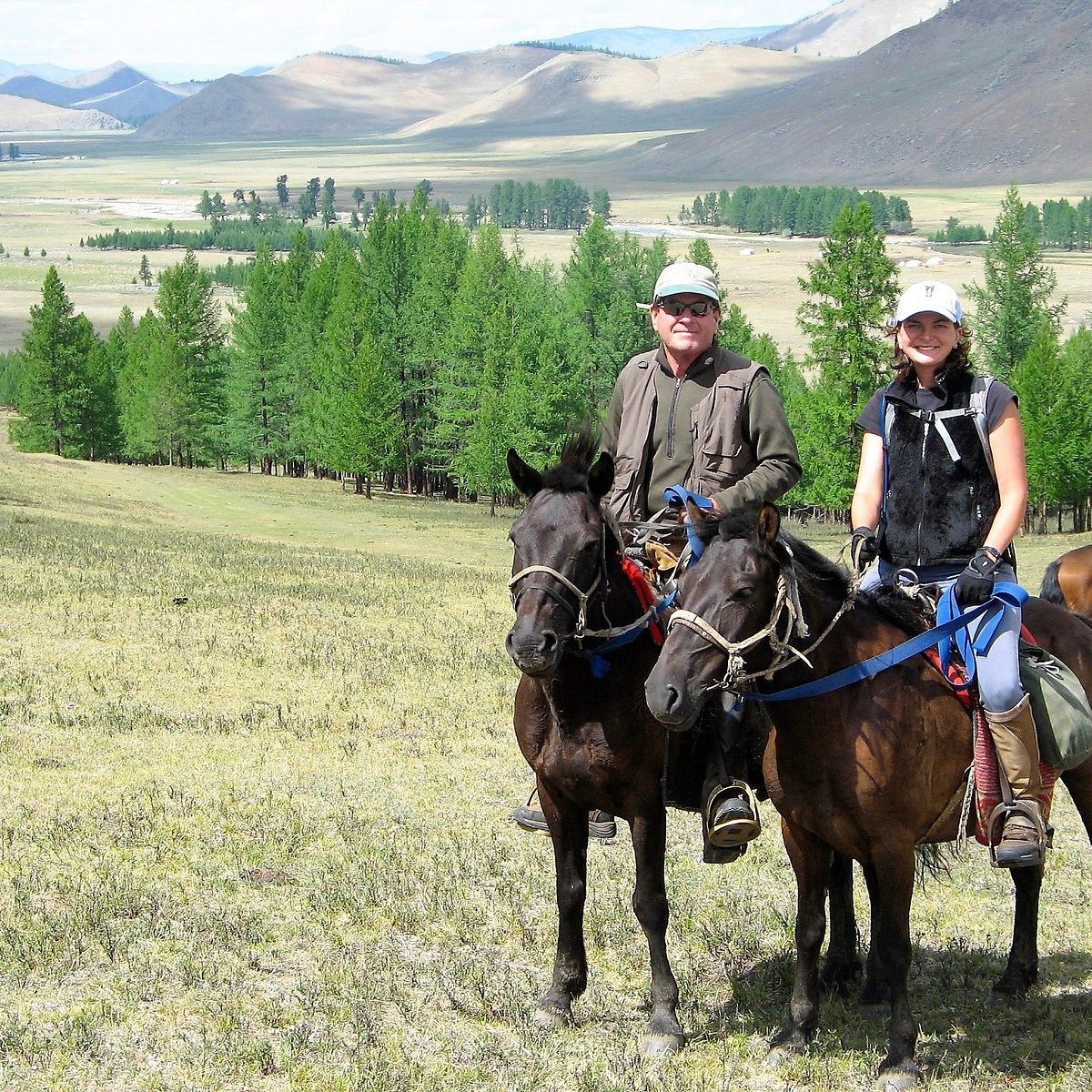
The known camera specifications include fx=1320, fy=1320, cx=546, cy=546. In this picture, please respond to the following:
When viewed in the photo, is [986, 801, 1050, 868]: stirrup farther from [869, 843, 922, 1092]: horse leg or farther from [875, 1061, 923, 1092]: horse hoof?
[875, 1061, 923, 1092]: horse hoof

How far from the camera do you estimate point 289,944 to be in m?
8.37

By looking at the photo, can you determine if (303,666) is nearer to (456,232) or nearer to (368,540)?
(368,540)

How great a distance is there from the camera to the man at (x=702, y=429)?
690cm

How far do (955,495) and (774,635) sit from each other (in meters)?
1.50

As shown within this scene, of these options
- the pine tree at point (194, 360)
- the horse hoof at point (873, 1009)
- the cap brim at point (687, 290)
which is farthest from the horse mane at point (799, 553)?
the pine tree at point (194, 360)

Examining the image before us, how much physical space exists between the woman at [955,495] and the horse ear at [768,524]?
938mm

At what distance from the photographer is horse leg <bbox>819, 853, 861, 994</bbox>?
7773mm

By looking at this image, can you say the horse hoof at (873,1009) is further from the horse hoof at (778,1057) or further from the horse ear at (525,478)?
the horse ear at (525,478)

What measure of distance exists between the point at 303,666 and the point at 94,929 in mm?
9410

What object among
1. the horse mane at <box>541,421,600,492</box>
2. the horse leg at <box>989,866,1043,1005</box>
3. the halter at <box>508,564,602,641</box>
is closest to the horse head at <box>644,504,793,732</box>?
the halter at <box>508,564,602,641</box>

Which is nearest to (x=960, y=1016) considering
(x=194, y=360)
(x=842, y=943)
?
(x=842, y=943)

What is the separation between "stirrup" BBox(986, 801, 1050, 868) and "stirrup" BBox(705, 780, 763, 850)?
118cm

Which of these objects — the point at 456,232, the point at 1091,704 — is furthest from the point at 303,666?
the point at 456,232

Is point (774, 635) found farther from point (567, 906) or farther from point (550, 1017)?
point (550, 1017)
